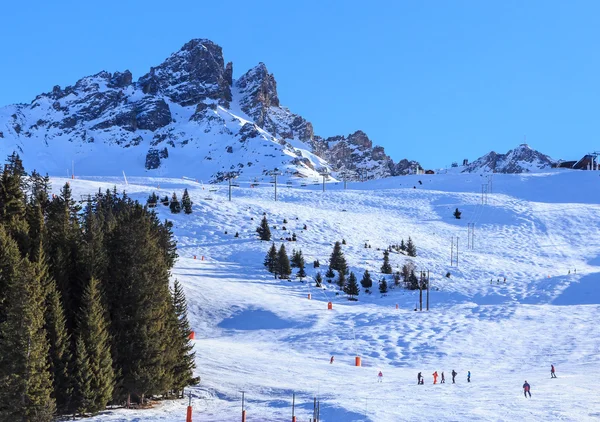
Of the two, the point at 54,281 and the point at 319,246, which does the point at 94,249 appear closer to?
the point at 54,281

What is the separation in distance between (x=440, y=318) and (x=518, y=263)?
33.0 metres

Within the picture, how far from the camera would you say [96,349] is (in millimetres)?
23953

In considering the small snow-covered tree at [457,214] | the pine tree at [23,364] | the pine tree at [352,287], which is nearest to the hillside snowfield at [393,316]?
the pine tree at [352,287]

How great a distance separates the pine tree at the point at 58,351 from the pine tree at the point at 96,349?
0.74 metres

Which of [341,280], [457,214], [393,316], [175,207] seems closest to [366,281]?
[341,280]

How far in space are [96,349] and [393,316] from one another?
3147 centimetres

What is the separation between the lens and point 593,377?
33.1 metres

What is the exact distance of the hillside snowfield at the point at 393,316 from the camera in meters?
27.0

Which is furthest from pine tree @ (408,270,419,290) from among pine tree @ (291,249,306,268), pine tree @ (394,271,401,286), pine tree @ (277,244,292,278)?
pine tree @ (277,244,292,278)

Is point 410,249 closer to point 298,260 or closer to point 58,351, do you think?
point 298,260

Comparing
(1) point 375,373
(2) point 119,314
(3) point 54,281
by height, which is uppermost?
(3) point 54,281

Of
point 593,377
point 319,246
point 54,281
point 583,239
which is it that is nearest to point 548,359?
point 593,377

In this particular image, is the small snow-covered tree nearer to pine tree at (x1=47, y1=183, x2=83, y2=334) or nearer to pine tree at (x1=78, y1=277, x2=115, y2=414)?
pine tree at (x1=47, y1=183, x2=83, y2=334)

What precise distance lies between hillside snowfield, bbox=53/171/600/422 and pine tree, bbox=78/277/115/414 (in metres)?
0.86
